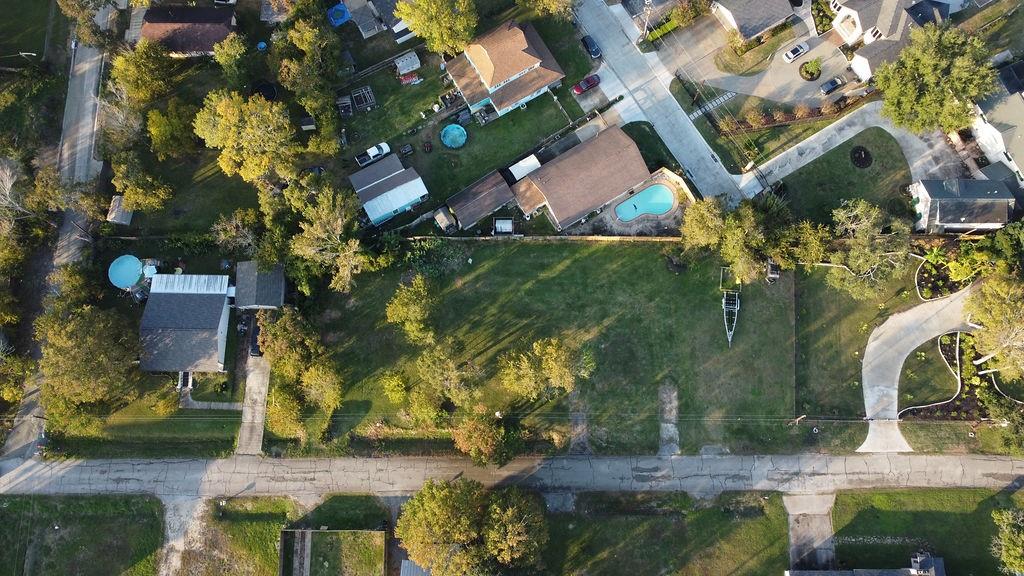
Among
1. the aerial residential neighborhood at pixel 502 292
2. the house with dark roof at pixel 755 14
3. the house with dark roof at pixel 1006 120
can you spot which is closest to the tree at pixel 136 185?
the aerial residential neighborhood at pixel 502 292

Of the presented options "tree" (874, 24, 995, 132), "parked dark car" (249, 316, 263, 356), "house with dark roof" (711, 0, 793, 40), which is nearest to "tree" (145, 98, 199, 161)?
"parked dark car" (249, 316, 263, 356)

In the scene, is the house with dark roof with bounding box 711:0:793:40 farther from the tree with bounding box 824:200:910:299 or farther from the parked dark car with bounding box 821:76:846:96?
Answer: the tree with bounding box 824:200:910:299

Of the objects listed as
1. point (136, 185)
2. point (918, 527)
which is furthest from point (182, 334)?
point (918, 527)

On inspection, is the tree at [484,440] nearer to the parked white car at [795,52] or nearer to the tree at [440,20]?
the tree at [440,20]

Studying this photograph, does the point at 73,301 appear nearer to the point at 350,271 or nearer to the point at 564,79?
the point at 350,271

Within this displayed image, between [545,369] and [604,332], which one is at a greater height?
[604,332]

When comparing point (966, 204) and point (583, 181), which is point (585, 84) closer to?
point (583, 181)
